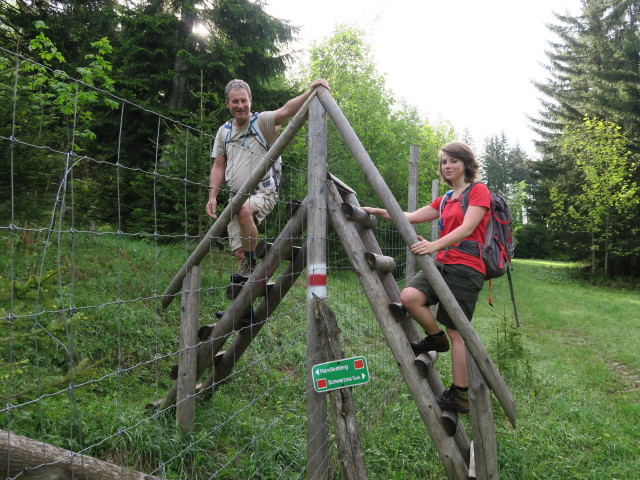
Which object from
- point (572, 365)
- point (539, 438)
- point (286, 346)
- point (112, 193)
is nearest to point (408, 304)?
point (539, 438)

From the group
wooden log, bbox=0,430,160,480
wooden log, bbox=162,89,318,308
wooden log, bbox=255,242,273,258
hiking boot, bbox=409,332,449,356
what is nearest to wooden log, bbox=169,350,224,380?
wooden log, bbox=162,89,318,308

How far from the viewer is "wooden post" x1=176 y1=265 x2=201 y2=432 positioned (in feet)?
10.4

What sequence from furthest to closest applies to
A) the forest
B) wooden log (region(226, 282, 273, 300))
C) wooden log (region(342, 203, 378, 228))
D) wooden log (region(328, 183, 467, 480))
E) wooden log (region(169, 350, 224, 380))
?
the forest → wooden log (region(169, 350, 224, 380)) → wooden log (region(226, 282, 273, 300)) → wooden log (region(342, 203, 378, 228)) → wooden log (region(328, 183, 467, 480))

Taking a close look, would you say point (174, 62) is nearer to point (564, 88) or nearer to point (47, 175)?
point (47, 175)

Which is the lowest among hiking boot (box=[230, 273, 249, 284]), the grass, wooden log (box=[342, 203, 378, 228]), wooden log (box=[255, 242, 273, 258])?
the grass

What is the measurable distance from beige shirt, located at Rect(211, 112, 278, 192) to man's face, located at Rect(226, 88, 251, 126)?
7 cm

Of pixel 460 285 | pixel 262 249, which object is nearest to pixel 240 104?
pixel 262 249

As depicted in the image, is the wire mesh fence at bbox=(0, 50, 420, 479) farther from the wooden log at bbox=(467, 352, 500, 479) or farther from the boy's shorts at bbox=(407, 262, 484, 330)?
the wooden log at bbox=(467, 352, 500, 479)

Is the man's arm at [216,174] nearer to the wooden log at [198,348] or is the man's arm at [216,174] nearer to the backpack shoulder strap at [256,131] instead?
the backpack shoulder strap at [256,131]

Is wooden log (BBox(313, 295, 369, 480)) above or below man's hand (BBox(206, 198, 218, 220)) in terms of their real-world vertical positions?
below

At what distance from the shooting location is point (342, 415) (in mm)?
2627

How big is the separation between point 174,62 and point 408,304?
439 inches

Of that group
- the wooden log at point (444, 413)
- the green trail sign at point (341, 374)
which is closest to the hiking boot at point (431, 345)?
the wooden log at point (444, 413)

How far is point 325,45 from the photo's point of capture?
2353 centimetres
